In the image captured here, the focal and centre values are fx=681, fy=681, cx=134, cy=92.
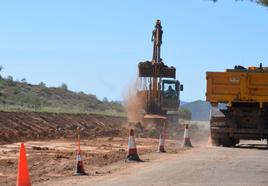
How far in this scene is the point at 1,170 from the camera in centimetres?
1680

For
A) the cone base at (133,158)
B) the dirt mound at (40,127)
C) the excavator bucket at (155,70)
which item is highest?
the excavator bucket at (155,70)

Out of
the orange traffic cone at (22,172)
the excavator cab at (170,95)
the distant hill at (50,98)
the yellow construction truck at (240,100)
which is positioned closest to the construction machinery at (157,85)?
the excavator cab at (170,95)

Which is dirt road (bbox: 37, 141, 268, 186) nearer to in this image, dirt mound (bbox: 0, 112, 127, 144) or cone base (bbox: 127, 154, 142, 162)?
cone base (bbox: 127, 154, 142, 162)

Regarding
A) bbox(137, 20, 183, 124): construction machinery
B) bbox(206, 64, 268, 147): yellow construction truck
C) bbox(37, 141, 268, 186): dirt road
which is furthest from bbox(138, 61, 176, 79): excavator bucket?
bbox(37, 141, 268, 186): dirt road

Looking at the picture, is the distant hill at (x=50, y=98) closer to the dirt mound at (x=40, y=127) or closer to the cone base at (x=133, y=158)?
the dirt mound at (x=40, y=127)

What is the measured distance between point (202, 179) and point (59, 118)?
98.6ft

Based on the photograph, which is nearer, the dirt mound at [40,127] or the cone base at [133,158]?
the cone base at [133,158]

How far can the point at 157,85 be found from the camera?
4056 centimetres

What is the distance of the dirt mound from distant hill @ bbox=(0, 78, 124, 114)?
1467 centimetres

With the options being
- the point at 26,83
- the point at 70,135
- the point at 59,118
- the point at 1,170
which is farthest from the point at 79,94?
the point at 1,170

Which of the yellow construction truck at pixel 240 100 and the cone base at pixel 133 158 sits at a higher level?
the yellow construction truck at pixel 240 100

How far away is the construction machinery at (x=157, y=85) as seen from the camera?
3981 centimetres

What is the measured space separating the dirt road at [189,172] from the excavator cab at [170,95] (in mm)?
19391

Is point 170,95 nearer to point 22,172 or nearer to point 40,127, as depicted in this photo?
point 40,127
